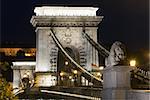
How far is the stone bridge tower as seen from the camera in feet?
231

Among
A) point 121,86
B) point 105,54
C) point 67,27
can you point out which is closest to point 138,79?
point 121,86

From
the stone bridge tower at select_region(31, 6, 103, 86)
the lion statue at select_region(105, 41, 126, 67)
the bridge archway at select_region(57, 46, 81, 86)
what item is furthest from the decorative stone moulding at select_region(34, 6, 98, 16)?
the lion statue at select_region(105, 41, 126, 67)

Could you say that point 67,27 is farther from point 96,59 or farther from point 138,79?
point 138,79

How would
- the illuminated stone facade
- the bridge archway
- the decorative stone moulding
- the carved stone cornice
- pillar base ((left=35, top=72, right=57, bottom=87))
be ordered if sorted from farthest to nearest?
the illuminated stone facade
the decorative stone moulding
the carved stone cornice
pillar base ((left=35, top=72, right=57, bottom=87))
the bridge archway

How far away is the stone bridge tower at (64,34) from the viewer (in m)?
70.4

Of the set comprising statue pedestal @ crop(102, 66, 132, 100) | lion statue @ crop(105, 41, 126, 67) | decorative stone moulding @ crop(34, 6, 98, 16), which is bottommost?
statue pedestal @ crop(102, 66, 132, 100)

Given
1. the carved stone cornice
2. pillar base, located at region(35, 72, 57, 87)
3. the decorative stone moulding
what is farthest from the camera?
the decorative stone moulding

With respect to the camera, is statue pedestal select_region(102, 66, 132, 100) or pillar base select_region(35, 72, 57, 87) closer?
statue pedestal select_region(102, 66, 132, 100)

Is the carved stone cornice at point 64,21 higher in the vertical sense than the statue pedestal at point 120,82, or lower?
higher

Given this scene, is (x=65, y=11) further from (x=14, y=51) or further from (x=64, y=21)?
(x=14, y=51)

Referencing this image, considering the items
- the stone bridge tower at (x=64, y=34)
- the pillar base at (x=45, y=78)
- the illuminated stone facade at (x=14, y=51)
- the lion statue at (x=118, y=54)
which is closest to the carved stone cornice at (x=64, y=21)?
the stone bridge tower at (x=64, y=34)

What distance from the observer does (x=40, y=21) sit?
232 feet

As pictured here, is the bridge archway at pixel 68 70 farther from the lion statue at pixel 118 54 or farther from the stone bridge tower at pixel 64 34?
the lion statue at pixel 118 54

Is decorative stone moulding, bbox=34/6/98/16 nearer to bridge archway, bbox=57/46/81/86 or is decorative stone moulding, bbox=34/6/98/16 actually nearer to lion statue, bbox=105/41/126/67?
bridge archway, bbox=57/46/81/86
